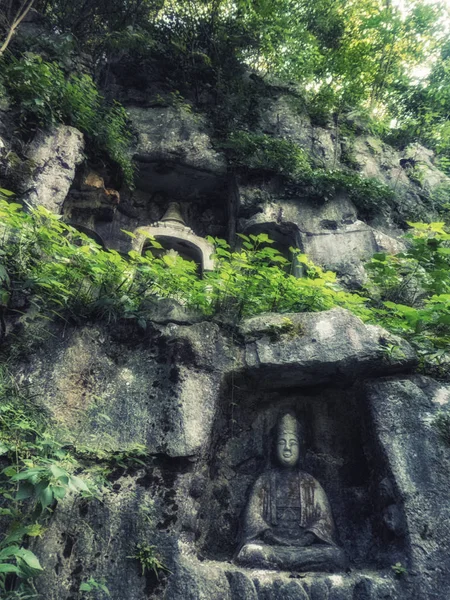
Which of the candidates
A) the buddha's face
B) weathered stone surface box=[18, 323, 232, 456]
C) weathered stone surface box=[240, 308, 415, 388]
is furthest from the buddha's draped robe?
weathered stone surface box=[240, 308, 415, 388]

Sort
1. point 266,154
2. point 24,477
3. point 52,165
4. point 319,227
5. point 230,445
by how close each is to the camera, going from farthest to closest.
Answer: point 266,154
point 319,227
point 52,165
point 230,445
point 24,477

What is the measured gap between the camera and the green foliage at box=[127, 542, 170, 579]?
3.68m

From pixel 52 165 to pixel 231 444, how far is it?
5.18m

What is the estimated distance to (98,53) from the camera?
37.0 feet

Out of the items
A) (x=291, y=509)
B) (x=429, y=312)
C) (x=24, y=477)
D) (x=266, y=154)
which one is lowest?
(x=24, y=477)

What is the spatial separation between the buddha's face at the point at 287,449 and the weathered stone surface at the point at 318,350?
55cm

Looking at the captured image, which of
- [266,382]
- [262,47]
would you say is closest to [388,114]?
[262,47]

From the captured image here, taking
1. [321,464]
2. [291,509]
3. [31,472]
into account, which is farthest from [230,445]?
[31,472]

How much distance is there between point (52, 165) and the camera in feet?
24.3

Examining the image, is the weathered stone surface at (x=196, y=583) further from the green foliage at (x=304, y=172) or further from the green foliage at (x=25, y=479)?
the green foliage at (x=304, y=172)

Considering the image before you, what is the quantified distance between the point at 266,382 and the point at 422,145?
10431mm

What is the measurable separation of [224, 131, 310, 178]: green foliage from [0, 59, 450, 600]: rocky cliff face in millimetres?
→ 5811

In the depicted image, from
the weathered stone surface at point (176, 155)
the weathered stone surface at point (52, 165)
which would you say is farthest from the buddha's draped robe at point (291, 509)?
the weathered stone surface at point (176, 155)

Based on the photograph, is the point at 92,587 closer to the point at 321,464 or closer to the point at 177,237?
the point at 321,464
